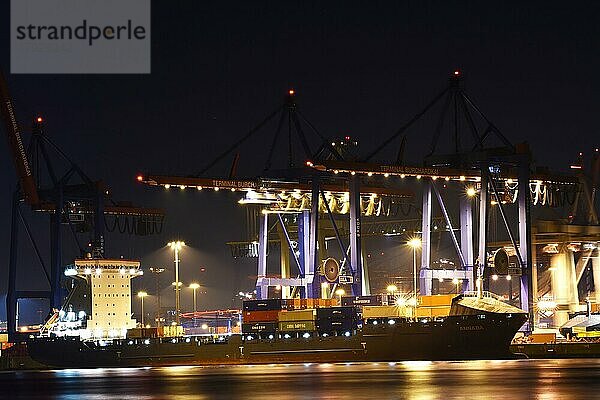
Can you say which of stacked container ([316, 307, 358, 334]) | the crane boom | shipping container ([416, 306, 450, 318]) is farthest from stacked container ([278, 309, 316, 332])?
the crane boom

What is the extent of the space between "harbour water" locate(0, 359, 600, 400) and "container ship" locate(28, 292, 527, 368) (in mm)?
16207

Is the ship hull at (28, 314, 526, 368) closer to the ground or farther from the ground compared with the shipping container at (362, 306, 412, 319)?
closer to the ground

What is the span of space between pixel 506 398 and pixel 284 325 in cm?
3856

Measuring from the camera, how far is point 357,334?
67000 mm

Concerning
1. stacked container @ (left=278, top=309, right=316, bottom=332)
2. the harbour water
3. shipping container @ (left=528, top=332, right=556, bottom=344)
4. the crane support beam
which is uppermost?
the crane support beam

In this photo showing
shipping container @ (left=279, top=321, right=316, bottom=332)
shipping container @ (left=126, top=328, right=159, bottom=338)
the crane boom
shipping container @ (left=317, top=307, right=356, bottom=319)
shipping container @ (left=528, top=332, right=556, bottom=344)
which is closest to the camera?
shipping container @ (left=317, top=307, right=356, bottom=319)

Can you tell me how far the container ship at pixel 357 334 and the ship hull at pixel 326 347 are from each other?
58 mm

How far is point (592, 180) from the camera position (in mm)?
95625

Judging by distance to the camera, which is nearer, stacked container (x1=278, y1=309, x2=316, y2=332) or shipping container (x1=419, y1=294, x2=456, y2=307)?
shipping container (x1=419, y1=294, x2=456, y2=307)

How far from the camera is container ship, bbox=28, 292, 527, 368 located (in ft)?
213

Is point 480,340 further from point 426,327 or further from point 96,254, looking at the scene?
point 96,254

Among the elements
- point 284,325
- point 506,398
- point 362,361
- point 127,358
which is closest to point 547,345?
point 362,361

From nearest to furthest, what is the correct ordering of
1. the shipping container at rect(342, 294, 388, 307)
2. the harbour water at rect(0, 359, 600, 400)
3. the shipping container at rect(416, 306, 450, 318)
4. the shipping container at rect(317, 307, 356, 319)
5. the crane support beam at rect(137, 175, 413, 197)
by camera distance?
1. the harbour water at rect(0, 359, 600, 400)
2. the shipping container at rect(416, 306, 450, 318)
3. the shipping container at rect(317, 307, 356, 319)
4. the crane support beam at rect(137, 175, 413, 197)
5. the shipping container at rect(342, 294, 388, 307)

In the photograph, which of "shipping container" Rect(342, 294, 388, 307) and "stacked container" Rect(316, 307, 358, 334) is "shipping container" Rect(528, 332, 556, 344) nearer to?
"shipping container" Rect(342, 294, 388, 307)
